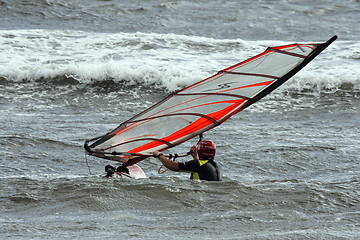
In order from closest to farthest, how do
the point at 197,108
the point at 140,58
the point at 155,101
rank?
the point at 197,108 < the point at 155,101 < the point at 140,58

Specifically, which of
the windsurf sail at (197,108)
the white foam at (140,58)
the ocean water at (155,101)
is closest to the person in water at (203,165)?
the ocean water at (155,101)

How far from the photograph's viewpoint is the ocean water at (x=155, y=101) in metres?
4.71

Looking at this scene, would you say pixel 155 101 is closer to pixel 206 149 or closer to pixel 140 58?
pixel 140 58

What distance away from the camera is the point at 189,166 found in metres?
5.54

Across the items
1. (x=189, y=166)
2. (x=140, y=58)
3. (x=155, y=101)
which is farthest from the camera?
(x=140, y=58)

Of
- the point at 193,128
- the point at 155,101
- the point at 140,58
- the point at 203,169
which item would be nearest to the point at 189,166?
the point at 203,169

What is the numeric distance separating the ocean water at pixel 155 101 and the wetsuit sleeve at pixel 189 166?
19 cm

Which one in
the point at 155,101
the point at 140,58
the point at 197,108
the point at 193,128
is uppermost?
the point at 140,58

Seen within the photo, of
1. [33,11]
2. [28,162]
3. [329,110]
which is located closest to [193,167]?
[28,162]

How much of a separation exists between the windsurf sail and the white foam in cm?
482

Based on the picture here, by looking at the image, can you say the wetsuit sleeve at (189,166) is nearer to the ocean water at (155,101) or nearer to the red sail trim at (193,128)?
the ocean water at (155,101)

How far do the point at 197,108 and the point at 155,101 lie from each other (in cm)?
414

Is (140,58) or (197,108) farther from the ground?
(140,58)

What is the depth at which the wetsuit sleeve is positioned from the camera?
5.52 m
